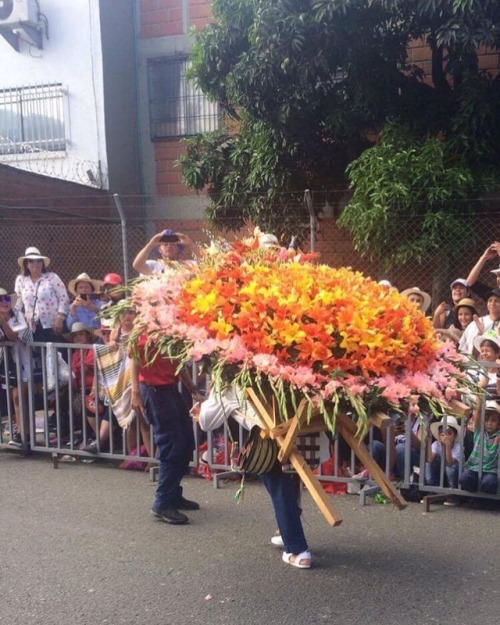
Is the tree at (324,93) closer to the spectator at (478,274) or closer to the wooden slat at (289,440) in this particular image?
the spectator at (478,274)

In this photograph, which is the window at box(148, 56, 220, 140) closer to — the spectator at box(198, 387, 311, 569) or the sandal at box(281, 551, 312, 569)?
the spectator at box(198, 387, 311, 569)

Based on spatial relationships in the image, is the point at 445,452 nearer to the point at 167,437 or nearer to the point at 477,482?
the point at 477,482

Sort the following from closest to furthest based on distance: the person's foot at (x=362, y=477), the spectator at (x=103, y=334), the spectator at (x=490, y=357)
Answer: the spectator at (x=490, y=357) → the person's foot at (x=362, y=477) → the spectator at (x=103, y=334)

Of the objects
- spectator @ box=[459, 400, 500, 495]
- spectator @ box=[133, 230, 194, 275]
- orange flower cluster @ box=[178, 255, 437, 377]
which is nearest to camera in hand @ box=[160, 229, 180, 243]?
spectator @ box=[133, 230, 194, 275]

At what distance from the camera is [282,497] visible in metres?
4.10

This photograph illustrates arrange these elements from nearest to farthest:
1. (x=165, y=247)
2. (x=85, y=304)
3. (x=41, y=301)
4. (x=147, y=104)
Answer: (x=165, y=247) < (x=41, y=301) < (x=85, y=304) < (x=147, y=104)

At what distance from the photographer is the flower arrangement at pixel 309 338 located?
3.40 meters

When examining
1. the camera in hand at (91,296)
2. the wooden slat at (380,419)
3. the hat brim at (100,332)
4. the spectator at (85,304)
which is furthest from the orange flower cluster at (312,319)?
the camera in hand at (91,296)

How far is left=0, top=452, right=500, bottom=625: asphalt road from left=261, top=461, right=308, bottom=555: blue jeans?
173 millimetres

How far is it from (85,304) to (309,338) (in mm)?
5301

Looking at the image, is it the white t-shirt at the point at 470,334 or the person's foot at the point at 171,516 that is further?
the white t-shirt at the point at 470,334

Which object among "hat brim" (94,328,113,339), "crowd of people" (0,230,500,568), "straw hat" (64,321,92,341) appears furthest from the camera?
"straw hat" (64,321,92,341)

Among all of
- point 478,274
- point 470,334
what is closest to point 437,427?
point 470,334

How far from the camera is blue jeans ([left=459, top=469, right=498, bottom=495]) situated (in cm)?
520
